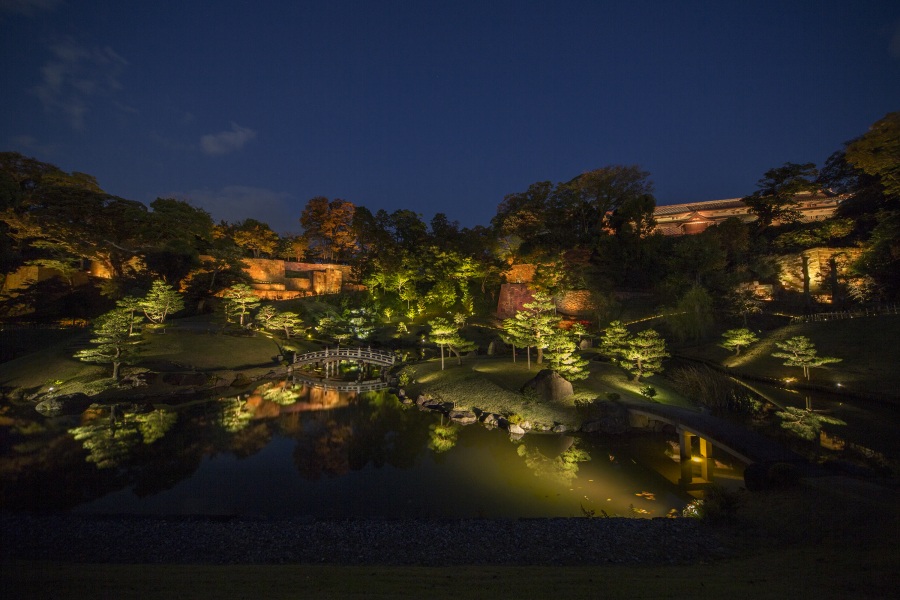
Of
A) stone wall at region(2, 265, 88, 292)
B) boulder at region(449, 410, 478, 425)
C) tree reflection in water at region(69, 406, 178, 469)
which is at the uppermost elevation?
stone wall at region(2, 265, 88, 292)

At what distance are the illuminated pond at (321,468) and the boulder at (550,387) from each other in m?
2.36

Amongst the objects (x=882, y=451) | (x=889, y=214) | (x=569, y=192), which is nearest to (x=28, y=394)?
(x=882, y=451)

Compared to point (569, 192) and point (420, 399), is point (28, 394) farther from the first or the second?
point (569, 192)

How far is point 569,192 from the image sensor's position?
4047 cm

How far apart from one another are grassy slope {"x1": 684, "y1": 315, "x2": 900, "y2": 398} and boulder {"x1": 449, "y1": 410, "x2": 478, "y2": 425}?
55.6 feet

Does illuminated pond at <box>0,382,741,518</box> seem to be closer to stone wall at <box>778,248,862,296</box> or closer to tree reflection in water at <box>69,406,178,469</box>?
tree reflection in water at <box>69,406,178,469</box>

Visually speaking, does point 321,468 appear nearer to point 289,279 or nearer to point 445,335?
point 445,335

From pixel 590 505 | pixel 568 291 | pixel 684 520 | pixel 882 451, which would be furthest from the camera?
pixel 568 291

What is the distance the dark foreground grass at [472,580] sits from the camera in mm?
4504

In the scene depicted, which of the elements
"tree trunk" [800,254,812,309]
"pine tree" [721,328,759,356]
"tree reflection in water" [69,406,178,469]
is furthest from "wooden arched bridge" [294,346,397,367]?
"tree trunk" [800,254,812,309]

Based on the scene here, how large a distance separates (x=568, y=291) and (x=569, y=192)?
11196mm

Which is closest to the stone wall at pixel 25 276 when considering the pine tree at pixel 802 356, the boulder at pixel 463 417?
the boulder at pixel 463 417

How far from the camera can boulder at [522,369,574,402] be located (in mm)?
16734

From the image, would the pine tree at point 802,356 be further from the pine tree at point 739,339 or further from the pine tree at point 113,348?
the pine tree at point 113,348
